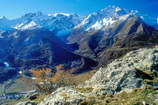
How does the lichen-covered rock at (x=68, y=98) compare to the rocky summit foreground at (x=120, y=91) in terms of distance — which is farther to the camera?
the lichen-covered rock at (x=68, y=98)

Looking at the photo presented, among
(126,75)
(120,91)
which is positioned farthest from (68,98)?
(126,75)

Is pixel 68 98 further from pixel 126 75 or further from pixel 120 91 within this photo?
pixel 126 75

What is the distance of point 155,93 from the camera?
16.3 meters

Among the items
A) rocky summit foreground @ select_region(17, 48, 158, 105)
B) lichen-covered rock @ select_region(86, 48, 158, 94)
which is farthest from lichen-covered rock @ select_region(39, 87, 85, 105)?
lichen-covered rock @ select_region(86, 48, 158, 94)

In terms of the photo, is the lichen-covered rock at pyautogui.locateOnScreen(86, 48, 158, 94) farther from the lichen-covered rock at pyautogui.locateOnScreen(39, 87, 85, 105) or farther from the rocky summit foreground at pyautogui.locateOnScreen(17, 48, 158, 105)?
the lichen-covered rock at pyautogui.locateOnScreen(39, 87, 85, 105)

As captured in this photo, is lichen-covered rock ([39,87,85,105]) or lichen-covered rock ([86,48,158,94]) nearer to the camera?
lichen-covered rock ([39,87,85,105])

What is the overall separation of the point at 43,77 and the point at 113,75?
118271 mm

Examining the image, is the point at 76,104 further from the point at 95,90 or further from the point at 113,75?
the point at 113,75

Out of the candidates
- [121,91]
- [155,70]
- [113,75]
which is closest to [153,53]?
[155,70]

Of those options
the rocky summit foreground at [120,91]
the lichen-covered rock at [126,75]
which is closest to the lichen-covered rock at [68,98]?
the rocky summit foreground at [120,91]

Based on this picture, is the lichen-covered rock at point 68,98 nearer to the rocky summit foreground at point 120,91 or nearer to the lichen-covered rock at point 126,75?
the rocky summit foreground at point 120,91

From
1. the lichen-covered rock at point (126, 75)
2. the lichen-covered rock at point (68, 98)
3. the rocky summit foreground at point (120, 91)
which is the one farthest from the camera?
the lichen-covered rock at point (126, 75)

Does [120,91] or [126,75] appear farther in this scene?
[126,75]

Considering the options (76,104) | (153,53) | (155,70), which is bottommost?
(76,104)
